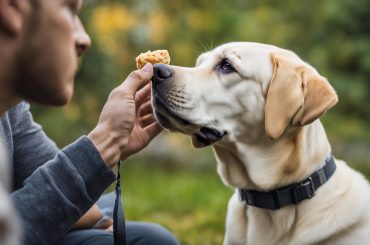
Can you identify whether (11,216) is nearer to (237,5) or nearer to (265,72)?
(265,72)

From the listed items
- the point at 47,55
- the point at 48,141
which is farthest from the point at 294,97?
the point at 47,55

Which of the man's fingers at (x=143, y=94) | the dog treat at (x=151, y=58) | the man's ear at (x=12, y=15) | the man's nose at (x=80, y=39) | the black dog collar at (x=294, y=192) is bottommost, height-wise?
the black dog collar at (x=294, y=192)

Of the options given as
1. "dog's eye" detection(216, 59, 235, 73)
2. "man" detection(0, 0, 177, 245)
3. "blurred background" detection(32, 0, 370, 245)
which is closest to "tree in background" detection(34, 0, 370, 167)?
"blurred background" detection(32, 0, 370, 245)

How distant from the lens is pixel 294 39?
32.7 ft

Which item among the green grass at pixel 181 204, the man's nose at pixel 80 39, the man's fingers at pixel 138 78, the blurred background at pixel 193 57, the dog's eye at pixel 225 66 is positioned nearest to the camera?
the man's nose at pixel 80 39

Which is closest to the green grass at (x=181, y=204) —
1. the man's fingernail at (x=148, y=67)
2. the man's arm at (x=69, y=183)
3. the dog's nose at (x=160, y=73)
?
the dog's nose at (x=160, y=73)

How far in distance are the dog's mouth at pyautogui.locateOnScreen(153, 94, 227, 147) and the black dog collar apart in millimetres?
302

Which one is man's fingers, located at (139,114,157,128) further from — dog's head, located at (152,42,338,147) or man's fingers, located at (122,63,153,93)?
man's fingers, located at (122,63,153,93)

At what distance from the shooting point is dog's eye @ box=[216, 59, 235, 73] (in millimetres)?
2982

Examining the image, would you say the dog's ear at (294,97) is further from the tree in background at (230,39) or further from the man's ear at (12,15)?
the tree in background at (230,39)

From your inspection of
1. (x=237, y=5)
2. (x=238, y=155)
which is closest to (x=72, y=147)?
(x=238, y=155)

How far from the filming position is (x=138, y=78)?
8.23 ft

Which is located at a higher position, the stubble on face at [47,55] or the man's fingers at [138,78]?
the stubble on face at [47,55]

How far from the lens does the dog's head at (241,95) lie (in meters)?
2.72
